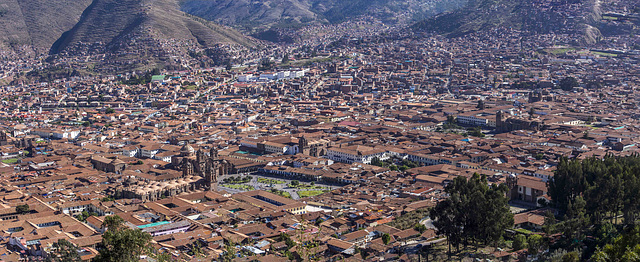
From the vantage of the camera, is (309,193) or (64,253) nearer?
(64,253)

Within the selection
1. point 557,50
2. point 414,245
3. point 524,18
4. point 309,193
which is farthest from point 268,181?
point 524,18

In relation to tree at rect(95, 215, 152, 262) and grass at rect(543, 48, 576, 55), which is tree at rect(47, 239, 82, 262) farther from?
grass at rect(543, 48, 576, 55)

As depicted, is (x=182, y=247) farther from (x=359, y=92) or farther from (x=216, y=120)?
(x=359, y=92)

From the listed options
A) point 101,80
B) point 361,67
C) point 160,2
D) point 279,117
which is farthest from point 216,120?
point 160,2

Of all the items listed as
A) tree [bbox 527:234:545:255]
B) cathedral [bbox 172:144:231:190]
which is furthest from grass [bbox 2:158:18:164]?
tree [bbox 527:234:545:255]

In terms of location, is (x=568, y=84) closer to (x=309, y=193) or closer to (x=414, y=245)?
(x=309, y=193)

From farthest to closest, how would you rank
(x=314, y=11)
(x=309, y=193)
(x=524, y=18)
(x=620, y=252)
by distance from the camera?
(x=314, y=11)
(x=524, y=18)
(x=309, y=193)
(x=620, y=252)
